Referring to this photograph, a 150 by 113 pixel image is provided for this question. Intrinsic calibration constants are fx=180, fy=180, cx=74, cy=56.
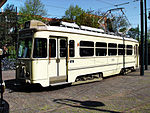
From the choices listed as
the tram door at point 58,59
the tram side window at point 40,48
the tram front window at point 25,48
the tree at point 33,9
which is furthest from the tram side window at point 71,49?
the tree at point 33,9

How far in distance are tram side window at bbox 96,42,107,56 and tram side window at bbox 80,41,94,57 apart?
1.77ft

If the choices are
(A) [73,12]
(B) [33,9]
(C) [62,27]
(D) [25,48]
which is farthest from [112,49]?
(A) [73,12]

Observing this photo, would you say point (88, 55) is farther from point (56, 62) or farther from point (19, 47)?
point (19, 47)

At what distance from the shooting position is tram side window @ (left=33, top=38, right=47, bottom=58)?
305 inches

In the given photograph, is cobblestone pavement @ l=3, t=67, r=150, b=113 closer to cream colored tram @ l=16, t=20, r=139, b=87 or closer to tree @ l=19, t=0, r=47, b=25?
cream colored tram @ l=16, t=20, r=139, b=87

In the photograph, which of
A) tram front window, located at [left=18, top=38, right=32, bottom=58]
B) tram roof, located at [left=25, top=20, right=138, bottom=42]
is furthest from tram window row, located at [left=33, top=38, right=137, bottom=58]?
tram roof, located at [left=25, top=20, right=138, bottom=42]

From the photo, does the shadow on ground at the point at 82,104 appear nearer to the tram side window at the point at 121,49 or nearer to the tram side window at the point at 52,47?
the tram side window at the point at 52,47

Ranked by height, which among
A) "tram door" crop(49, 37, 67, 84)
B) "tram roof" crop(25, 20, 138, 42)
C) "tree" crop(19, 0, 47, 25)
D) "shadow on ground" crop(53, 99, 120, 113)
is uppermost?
"tree" crop(19, 0, 47, 25)

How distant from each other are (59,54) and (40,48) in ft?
3.23

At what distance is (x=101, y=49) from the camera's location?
11.0 meters

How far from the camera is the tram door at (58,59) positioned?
320 inches

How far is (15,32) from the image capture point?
1902 centimetres

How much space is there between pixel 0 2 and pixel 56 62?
12.9ft

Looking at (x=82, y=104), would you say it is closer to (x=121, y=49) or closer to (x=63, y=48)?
(x=63, y=48)
